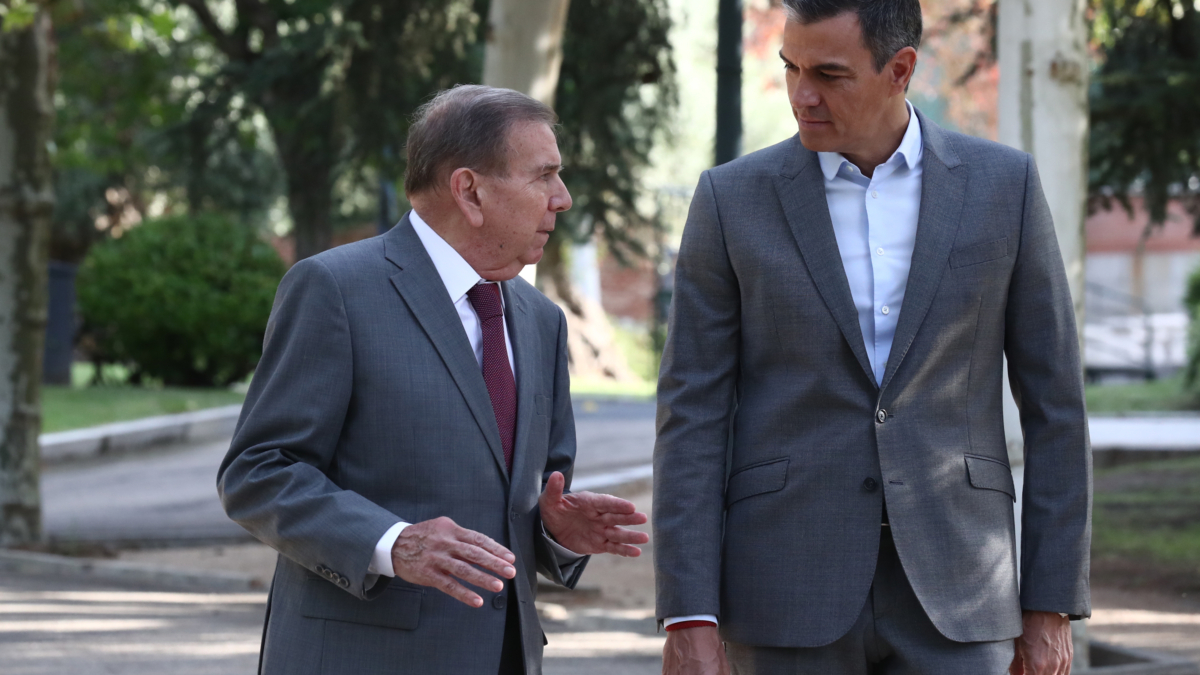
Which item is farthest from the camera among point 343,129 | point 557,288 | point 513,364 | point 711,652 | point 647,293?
point 647,293

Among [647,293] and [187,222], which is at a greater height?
[187,222]

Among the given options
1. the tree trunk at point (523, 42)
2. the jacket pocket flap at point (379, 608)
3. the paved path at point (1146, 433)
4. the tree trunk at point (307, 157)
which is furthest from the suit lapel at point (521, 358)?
the paved path at point (1146, 433)

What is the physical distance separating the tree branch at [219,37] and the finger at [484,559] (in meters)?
16.4

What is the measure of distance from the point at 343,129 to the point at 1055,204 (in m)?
7.03

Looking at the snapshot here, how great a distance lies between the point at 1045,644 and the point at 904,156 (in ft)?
3.32

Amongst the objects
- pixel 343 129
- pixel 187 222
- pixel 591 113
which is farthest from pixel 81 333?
pixel 591 113

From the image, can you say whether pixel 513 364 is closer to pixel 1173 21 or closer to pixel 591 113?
pixel 1173 21

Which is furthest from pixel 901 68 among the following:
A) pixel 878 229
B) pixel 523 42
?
pixel 523 42

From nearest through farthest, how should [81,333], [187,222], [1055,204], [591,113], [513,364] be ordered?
1. [513,364]
2. [1055,204]
3. [591,113]
4. [187,222]
5. [81,333]

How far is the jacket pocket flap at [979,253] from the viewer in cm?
273

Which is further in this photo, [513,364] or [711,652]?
[513,364]

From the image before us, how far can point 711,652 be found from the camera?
106 inches

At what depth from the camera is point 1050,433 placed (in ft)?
9.00

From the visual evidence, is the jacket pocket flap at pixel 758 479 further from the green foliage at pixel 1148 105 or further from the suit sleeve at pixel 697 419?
the green foliage at pixel 1148 105
